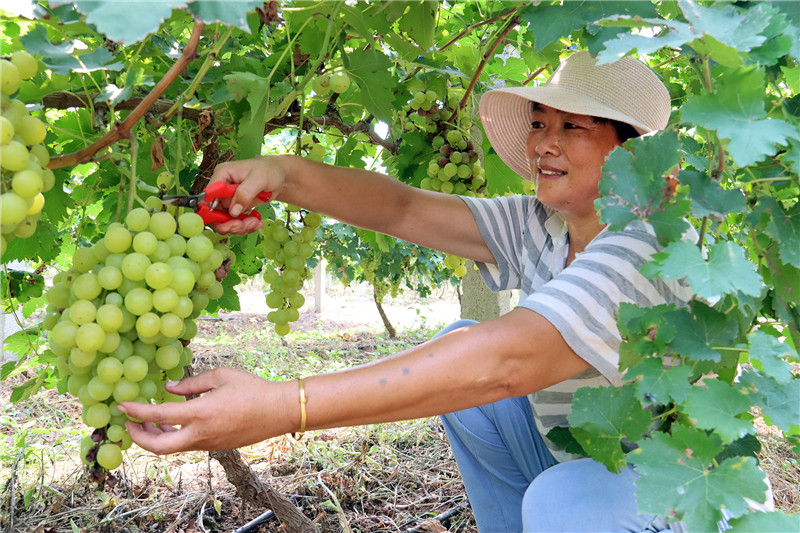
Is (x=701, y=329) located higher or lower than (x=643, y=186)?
lower

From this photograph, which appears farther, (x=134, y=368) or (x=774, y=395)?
(x=134, y=368)

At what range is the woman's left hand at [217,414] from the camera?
117cm

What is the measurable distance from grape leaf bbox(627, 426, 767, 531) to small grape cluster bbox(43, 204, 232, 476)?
2.97 feet

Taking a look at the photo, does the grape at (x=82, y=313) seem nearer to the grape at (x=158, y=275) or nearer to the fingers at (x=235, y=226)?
the grape at (x=158, y=275)

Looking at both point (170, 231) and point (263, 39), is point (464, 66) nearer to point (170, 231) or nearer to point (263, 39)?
point (263, 39)

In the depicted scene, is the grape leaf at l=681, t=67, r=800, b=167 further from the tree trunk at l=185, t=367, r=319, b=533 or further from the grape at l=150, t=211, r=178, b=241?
the tree trunk at l=185, t=367, r=319, b=533

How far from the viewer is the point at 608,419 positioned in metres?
1.25

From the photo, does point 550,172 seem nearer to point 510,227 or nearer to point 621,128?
point 621,128

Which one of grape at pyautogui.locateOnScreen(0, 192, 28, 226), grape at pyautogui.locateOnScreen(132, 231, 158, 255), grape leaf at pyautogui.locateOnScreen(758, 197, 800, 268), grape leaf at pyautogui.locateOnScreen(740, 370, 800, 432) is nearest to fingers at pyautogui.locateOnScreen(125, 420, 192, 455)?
grape at pyautogui.locateOnScreen(132, 231, 158, 255)

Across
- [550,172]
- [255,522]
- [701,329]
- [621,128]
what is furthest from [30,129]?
[255,522]

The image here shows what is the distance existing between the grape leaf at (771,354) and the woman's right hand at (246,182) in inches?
44.1

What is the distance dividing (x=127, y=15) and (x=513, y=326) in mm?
941

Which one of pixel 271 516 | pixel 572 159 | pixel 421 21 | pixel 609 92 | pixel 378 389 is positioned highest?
pixel 421 21

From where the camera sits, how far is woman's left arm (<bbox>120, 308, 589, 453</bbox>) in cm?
118
